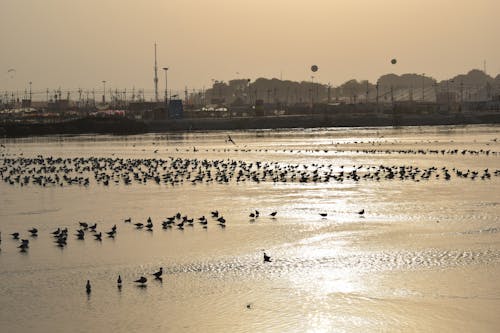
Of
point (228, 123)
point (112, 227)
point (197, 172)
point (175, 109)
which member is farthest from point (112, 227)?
point (175, 109)

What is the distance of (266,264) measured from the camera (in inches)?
982

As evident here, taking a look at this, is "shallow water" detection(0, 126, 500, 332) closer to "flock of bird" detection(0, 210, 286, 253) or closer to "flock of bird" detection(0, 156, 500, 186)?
"flock of bird" detection(0, 210, 286, 253)

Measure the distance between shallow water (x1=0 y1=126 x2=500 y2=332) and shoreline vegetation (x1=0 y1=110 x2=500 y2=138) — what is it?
95.2 meters

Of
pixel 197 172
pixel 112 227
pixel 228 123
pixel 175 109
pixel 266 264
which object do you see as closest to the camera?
pixel 266 264

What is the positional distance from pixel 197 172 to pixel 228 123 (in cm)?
9918

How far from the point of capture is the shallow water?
1989 centimetres

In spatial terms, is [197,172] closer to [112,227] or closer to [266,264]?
[112,227]

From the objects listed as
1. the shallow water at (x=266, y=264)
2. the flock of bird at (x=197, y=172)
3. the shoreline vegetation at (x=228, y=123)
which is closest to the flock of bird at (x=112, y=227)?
the shallow water at (x=266, y=264)

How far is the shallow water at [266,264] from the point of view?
19.9 metres

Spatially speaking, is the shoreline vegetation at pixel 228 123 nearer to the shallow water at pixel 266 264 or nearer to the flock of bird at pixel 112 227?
the shallow water at pixel 266 264

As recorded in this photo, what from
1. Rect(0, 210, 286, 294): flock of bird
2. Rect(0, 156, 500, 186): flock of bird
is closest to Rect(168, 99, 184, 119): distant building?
Rect(0, 156, 500, 186): flock of bird

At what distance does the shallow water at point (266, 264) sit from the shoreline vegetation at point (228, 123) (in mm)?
95151

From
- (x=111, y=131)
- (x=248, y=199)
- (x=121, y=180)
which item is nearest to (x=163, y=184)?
(x=121, y=180)

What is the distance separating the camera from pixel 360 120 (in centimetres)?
15638
